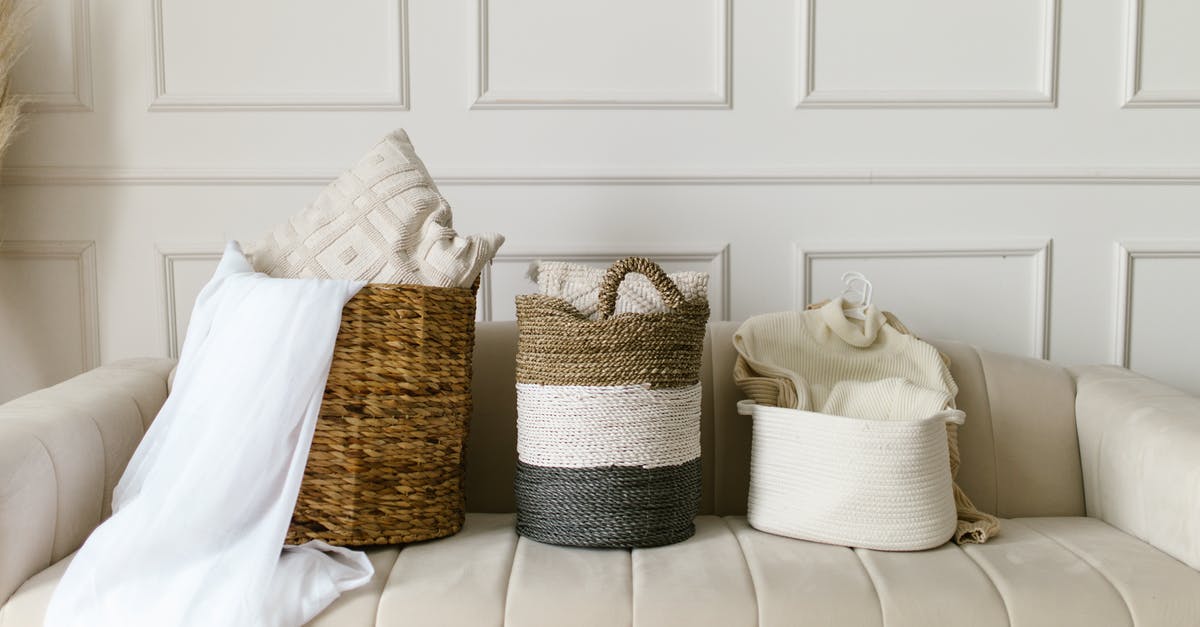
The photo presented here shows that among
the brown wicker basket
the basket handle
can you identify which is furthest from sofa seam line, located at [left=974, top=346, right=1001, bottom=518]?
the brown wicker basket

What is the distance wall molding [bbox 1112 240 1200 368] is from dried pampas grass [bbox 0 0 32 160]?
2.33 m

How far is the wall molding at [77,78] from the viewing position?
78.7 inches

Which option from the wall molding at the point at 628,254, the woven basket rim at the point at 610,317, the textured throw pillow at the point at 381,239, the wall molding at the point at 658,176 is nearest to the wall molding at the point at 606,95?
the wall molding at the point at 658,176

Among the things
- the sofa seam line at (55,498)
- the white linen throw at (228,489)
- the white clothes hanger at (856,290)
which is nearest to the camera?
the white linen throw at (228,489)

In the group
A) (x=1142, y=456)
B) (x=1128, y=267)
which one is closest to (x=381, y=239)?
(x=1142, y=456)

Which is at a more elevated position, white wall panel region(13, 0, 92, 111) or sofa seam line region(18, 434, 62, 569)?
white wall panel region(13, 0, 92, 111)

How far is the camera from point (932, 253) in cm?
204

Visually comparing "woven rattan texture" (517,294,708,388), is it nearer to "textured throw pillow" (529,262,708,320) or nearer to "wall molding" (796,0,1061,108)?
"textured throw pillow" (529,262,708,320)

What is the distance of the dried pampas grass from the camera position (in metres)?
1.88

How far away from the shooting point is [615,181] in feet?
6.66

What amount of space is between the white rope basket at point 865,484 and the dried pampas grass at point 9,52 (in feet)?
5.40

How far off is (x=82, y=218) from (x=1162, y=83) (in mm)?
2345

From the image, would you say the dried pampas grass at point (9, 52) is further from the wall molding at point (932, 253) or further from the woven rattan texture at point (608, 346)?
the wall molding at point (932, 253)

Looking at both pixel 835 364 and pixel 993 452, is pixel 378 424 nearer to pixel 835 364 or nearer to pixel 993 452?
pixel 835 364
